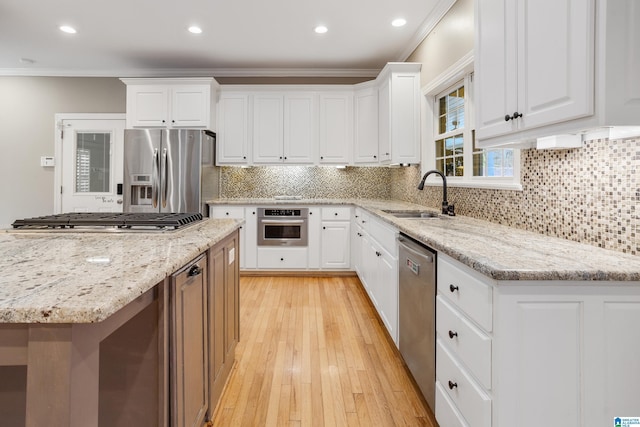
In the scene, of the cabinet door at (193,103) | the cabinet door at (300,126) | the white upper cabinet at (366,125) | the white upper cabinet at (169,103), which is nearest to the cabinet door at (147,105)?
the white upper cabinet at (169,103)

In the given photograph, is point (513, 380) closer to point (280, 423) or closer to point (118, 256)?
point (280, 423)

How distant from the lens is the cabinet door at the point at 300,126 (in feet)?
15.5

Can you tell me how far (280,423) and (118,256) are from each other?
1144 millimetres

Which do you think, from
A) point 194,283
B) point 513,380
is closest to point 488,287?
point 513,380

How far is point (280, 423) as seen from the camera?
1.74 m

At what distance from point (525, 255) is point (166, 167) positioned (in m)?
4.02

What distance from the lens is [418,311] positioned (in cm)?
191

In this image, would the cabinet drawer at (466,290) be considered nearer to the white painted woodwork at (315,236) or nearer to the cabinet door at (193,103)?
the white painted woodwork at (315,236)

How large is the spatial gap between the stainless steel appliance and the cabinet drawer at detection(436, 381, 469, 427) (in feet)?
9.87

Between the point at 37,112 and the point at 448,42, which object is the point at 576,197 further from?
the point at 37,112

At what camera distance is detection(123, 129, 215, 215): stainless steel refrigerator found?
426cm

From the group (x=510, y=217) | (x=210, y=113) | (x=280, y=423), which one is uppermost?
(x=210, y=113)

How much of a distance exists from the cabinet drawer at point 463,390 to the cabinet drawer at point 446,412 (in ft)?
0.07

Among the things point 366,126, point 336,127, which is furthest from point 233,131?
point 366,126
